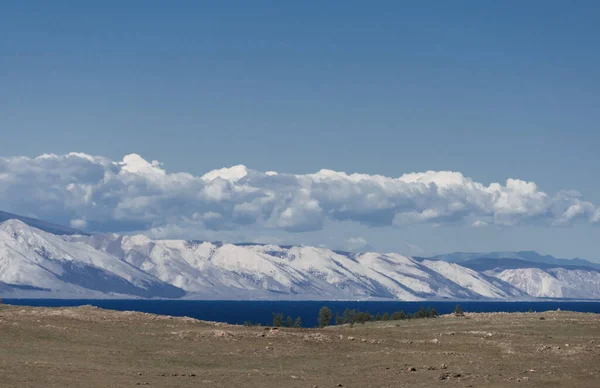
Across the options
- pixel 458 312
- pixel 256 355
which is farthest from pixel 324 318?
pixel 256 355

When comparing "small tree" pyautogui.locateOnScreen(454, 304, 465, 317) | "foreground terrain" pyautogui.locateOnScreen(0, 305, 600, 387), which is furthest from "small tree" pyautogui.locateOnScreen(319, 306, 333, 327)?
"foreground terrain" pyautogui.locateOnScreen(0, 305, 600, 387)

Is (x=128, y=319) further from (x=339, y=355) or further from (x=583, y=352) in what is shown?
(x=583, y=352)

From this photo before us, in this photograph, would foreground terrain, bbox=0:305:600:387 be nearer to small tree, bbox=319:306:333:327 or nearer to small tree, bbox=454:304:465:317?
small tree, bbox=454:304:465:317

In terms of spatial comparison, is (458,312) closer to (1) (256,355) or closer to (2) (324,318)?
(2) (324,318)

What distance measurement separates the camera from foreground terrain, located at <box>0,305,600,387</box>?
5506cm

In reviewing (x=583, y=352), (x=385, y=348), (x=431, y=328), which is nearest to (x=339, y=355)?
(x=385, y=348)

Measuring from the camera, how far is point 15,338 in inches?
2500

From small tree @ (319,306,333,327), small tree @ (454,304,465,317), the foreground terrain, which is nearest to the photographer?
the foreground terrain

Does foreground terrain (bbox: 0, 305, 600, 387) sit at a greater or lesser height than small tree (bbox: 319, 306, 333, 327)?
lesser

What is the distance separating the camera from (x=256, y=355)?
211ft

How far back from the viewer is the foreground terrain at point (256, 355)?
55.1m

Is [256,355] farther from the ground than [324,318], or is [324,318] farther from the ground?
[324,318]

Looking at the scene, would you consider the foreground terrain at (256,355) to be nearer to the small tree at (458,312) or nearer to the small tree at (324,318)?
the small tree at (458,312)

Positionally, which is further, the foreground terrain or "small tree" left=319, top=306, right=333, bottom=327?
"small tree" left=319, top=306, right=333, bottom=327
